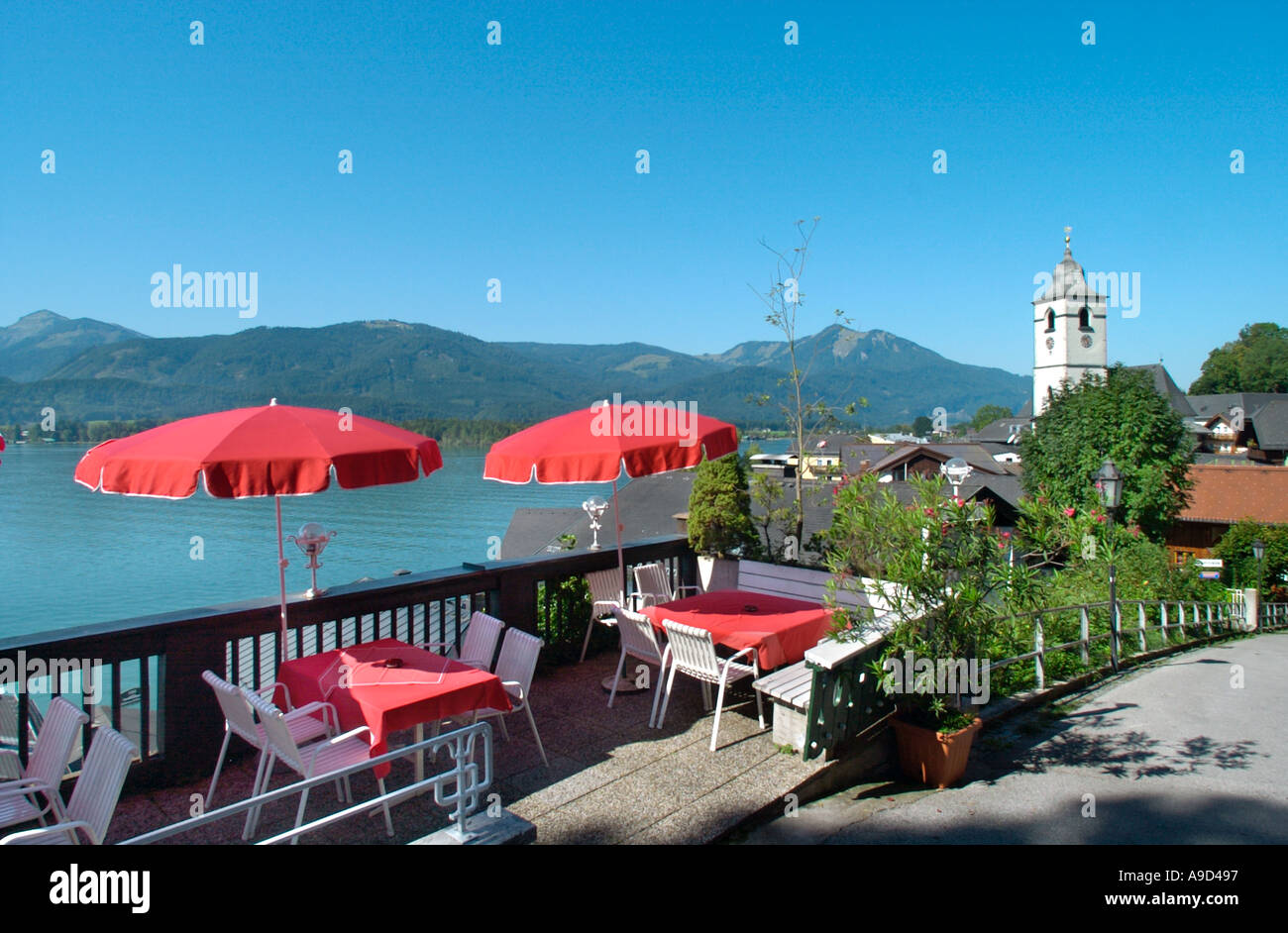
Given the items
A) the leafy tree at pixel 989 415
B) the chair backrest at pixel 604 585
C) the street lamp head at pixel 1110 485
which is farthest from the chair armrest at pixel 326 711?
the leafy tree at pixel 989 415

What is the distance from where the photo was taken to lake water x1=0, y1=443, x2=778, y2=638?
41625 millimetres

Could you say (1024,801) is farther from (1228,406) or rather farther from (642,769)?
(1228,406)

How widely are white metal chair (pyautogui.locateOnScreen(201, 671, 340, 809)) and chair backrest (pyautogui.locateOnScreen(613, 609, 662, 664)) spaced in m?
2.01

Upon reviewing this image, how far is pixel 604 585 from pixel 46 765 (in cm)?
403

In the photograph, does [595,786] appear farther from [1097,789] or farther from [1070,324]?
[1070,324]

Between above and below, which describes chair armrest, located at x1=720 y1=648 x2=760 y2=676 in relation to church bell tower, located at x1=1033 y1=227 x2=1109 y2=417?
below

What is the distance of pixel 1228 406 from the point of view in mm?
74312

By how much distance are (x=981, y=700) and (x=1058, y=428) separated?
32.7m

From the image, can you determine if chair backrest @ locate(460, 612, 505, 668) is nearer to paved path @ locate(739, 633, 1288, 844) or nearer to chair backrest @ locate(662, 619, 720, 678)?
chair backrest @ locate(662, 619, 720, 678)

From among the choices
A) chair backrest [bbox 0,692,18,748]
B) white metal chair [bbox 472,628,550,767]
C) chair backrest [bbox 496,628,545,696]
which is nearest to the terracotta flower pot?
white metal chair [bbox 472,628,550,767]

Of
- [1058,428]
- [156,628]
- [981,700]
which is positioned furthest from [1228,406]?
[156,628]

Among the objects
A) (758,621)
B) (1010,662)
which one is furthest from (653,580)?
(1010,662)

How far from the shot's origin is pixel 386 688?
373cm
